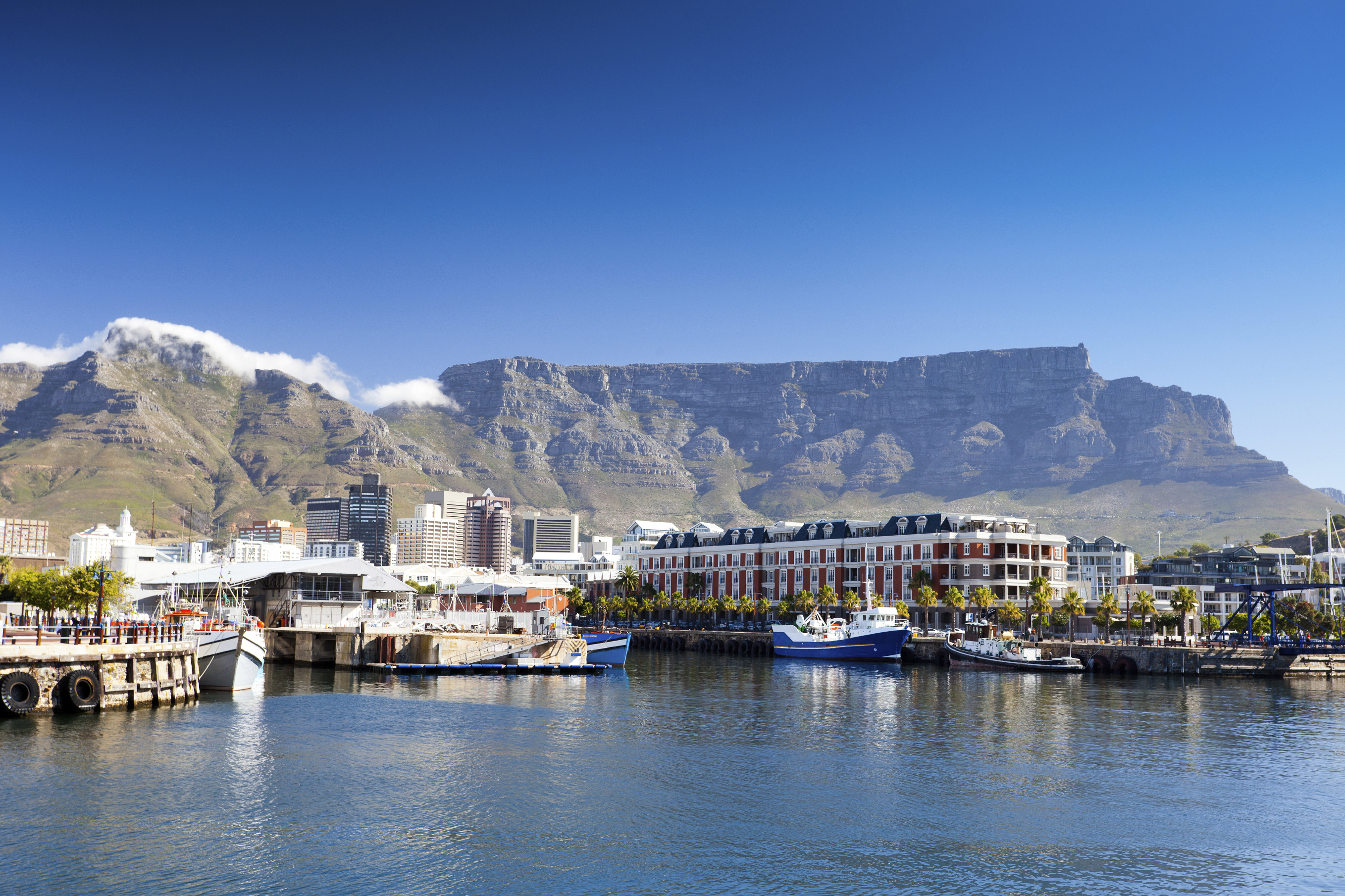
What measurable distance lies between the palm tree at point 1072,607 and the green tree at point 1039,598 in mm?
2415

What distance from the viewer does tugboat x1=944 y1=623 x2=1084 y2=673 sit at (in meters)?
125

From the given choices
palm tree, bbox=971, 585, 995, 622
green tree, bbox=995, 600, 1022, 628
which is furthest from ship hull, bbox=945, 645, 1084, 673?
palm tree, bbox=971, 585, 995, 622

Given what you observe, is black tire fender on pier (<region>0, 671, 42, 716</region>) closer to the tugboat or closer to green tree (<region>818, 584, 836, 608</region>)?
the tugboat

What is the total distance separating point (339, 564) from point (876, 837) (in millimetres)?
95922

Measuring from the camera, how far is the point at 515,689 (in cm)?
9125

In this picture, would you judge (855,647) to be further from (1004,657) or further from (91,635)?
(91,635)

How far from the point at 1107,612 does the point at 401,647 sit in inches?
3580

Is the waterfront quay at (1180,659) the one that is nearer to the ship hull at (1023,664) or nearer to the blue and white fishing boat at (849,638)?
the ship hull at (1023,664)

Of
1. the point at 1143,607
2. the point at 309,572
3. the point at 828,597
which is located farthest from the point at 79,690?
the point at 828,597

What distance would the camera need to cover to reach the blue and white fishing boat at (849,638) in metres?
138

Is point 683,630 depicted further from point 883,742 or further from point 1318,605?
point 883,742

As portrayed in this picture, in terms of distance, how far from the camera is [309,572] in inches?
4862

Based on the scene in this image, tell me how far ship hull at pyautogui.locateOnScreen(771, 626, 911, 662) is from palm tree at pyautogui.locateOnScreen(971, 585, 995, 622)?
1942 centimetres

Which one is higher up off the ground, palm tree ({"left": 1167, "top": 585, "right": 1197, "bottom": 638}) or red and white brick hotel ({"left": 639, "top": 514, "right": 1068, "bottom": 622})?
red and white brick hotel ({"left": 639, "top": 514, "right": 1068, "bottom": 622})
